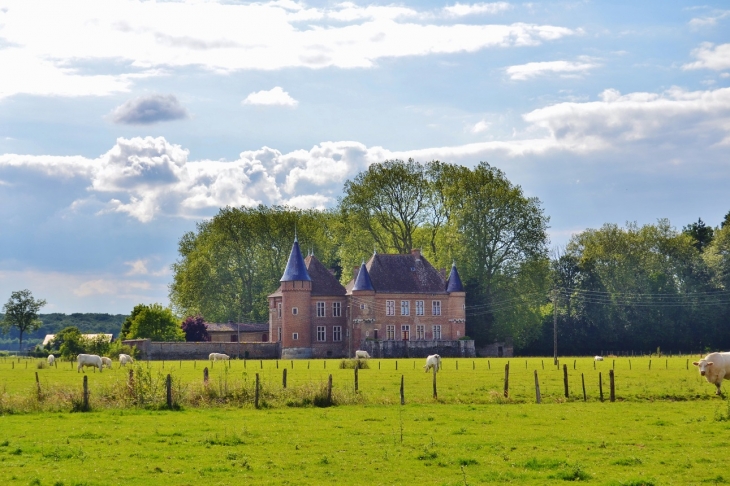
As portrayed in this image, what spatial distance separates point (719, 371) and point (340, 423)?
1737 centimetres

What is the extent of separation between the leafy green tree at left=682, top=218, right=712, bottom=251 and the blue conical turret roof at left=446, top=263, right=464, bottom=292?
3547 cm

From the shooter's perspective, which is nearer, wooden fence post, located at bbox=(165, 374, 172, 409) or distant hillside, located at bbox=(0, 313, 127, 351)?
wooden fence post, located at bbox=(165, 374, 172, 409)

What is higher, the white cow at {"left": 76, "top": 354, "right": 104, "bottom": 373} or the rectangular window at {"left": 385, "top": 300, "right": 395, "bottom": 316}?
the rectangular window at {"left": 385, "top": 300, "right": 395, "bottom": 316}

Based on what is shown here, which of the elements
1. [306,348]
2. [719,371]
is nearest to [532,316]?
[306,348]

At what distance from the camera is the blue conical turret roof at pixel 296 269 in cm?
8594

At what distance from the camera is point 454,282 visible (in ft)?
287

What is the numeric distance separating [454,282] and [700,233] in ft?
123

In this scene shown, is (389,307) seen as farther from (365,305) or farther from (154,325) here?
(154,325)

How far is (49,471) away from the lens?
1730 cm

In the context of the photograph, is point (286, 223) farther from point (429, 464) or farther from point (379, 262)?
point (429, 464)

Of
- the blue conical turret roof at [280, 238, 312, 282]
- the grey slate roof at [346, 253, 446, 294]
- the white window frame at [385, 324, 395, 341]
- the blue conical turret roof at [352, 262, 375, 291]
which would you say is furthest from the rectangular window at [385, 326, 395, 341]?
the blue conical turret roof at [280, 238, 312, 282]

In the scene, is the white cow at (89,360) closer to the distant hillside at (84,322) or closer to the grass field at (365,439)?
the grass field at (365,439)

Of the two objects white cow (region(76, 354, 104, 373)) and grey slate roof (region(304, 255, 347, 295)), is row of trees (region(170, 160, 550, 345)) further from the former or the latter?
white cow (region(76, 354, 104, 373))

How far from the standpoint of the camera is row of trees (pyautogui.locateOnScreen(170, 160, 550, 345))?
86.4 meters
